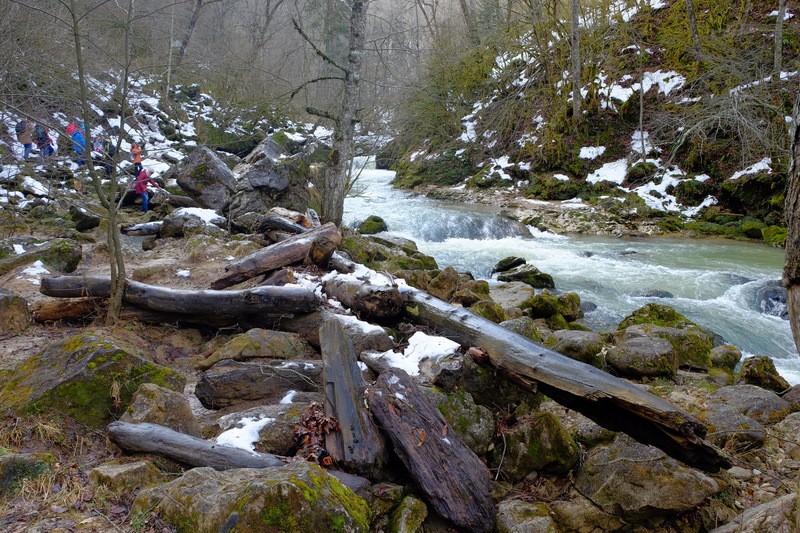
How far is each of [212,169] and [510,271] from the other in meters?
6.99

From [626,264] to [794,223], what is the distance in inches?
414

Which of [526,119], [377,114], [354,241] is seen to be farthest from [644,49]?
[354,241]

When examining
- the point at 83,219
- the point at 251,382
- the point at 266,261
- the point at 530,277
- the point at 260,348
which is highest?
the point at 83,219

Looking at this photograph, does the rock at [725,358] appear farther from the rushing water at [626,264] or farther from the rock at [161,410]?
the rock at [161,410]

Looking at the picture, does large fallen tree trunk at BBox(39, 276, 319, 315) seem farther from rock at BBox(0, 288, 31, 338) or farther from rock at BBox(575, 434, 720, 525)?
rock at BBox(575, 434, 720, 525)

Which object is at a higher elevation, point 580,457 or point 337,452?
point 337,452

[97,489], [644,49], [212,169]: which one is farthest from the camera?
[644,49]

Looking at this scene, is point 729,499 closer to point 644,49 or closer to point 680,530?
point 680,530

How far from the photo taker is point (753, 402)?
14.4 ft

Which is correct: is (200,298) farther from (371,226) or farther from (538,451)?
(371,226)

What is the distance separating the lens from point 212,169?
35.2ft

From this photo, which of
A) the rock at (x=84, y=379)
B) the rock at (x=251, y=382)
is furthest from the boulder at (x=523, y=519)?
the rock at (x=84, y=379)

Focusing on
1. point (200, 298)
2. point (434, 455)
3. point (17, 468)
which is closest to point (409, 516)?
point (434, 455)

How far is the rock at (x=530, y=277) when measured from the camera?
1019 cm
